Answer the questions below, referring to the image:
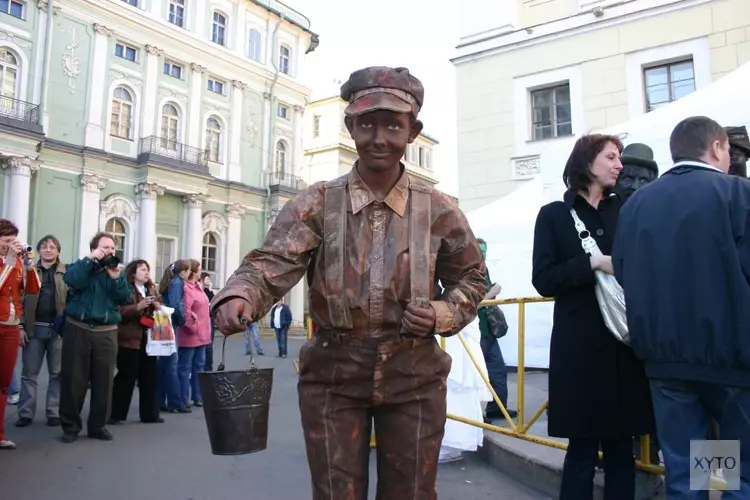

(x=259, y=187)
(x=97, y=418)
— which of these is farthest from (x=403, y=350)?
(x=259, y=187)

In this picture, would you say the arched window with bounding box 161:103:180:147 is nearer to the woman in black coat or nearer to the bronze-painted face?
the bronze-painted face

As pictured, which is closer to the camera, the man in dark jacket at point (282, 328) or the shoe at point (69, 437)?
the shoe at point (69, 437)

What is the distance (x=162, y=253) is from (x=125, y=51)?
9.08 m

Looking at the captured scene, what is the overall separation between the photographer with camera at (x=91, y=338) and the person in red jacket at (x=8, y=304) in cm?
42

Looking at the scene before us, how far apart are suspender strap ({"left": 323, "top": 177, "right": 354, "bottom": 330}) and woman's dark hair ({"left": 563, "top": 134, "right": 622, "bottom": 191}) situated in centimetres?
146

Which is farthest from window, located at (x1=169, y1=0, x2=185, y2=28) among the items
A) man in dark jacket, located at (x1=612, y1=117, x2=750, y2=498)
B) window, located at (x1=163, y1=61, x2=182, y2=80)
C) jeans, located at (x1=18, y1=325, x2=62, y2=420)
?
man in dark jacket, located at (x1=612, y1=117, x2=750, y2=498)

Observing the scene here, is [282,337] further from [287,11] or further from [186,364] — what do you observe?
[287,11]

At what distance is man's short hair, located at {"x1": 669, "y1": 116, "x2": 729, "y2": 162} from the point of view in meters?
2.58

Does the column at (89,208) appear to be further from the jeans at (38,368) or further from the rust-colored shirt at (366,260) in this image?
the rust-colored shirt at (366,260)

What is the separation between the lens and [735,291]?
2256 millimetres

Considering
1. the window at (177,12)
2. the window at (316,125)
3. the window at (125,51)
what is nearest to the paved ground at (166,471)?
the window at (125,51)

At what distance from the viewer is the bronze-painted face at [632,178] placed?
3.49 metres

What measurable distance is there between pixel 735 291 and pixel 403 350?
1.32m

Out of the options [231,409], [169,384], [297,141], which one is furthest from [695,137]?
[297,141]
